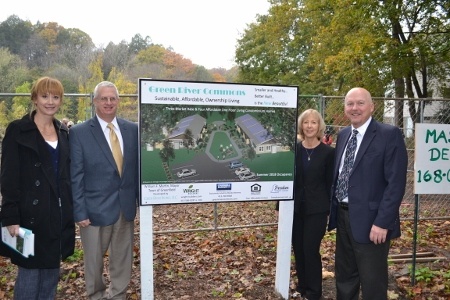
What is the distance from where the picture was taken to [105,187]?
3740mm

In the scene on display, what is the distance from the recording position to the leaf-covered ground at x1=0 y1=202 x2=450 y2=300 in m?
4.62

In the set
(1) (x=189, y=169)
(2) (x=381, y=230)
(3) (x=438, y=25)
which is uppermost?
(3) (x=438, y=25)

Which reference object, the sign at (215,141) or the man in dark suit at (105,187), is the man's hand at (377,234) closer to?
the sign at (215,141)

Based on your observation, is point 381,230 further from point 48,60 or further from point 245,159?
point 48,60

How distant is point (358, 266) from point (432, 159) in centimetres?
158

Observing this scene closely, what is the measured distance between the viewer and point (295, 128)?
13.8 ft

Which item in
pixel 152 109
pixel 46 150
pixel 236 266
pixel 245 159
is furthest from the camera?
pixel 236 266

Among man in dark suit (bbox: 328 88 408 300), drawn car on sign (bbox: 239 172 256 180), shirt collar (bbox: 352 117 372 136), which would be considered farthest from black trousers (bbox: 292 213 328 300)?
shirt collar (bbox: 352 117 372 136)

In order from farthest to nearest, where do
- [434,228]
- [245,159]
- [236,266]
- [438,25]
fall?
1. [438,25]
2. [434,228]
3. [236,266]
4. [245,159]

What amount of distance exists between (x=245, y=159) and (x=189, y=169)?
22.6 inches

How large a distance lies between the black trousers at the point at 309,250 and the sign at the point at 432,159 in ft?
3.81

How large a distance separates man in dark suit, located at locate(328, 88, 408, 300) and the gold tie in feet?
6.60

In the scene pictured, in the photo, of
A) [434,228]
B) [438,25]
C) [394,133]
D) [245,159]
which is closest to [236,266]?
[245,159]

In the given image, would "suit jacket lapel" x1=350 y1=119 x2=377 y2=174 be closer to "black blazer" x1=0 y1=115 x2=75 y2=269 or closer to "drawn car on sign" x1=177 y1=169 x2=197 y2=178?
"drawn car on sign" x1=177 y1=169 x2=197 y2=178
